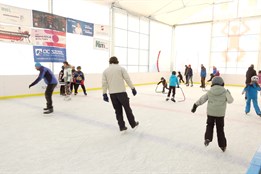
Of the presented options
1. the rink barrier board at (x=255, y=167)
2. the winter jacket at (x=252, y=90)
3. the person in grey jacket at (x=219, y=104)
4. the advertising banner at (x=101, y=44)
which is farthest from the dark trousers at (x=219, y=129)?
the advertising banner at (x=101, y=44)

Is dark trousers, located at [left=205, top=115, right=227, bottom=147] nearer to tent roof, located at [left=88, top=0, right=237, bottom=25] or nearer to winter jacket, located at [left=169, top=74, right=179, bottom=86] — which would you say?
winter jacket, located at [left=169, top=74, right=179, bottom=86]

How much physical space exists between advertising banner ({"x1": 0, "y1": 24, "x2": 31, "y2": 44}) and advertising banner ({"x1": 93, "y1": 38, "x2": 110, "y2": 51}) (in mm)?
3915

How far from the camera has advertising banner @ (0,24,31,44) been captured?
320 inches

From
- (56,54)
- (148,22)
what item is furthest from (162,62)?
(56,54)

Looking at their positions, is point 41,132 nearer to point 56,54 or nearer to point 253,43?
point 56,54

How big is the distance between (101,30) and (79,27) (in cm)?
155

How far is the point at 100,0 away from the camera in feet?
37.9

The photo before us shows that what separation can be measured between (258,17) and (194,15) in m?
4.70

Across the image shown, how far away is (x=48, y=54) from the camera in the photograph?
9.69 meters

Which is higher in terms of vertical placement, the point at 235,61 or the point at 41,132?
the point at 235,61

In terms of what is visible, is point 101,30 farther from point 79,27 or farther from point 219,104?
point 219,104

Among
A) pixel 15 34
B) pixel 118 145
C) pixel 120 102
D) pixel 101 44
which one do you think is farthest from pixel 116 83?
pixel 101 44

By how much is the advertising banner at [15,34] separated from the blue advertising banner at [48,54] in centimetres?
58

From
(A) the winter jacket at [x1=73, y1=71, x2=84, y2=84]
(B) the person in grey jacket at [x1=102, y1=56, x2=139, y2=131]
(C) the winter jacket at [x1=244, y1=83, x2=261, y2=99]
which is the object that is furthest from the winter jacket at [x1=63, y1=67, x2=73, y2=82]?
(C) the winter jacket at [x1=244, y1=83, x2=261, y2=99]
